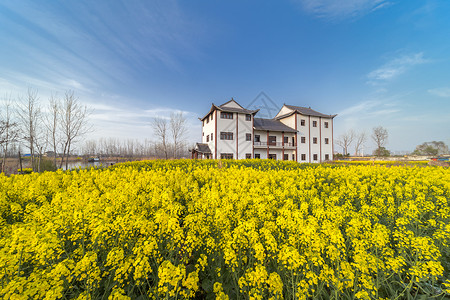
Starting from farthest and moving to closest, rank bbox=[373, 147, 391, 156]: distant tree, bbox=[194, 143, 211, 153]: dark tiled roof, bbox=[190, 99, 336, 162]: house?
bbox=[373, 147, 391, 156]: distant tree → bbox=[194, 143, 211, 153]: dark tiled roof → bbox=[190, 99, 336, 162]: house

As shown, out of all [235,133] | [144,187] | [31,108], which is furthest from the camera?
[235,133]

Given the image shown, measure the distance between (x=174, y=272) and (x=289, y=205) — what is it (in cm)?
214

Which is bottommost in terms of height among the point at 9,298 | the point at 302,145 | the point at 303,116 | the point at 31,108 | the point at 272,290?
the point at 272,290

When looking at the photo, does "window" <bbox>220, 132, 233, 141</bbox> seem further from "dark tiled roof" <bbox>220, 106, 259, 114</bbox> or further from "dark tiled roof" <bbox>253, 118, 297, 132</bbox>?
"dark tiled roof" <bbox>253, 118, 297, 132</bbox>

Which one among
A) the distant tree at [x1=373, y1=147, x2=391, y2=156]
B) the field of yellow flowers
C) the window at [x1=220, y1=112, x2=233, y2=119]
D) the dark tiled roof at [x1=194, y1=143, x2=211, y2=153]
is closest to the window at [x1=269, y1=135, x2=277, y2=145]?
the window at [x1=220, y1=112, x2=233, y2=119]

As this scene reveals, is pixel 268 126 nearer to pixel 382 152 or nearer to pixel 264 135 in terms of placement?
pixel 264 135

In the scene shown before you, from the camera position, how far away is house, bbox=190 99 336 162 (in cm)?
2389

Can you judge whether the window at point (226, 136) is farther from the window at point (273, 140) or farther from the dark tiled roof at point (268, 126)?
the window at point (273, 140)

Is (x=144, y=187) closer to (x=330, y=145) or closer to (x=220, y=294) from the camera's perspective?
(x=220, y=294)

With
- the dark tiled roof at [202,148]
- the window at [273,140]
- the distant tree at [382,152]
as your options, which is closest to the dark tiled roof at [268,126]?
the window at [273,140]

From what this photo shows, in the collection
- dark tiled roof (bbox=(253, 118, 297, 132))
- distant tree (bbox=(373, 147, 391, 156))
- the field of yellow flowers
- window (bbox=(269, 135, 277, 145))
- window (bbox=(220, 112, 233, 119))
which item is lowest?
the field of yellow flowers

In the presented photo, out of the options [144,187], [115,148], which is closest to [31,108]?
[144,187]

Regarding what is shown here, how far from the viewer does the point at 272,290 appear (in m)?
1.46

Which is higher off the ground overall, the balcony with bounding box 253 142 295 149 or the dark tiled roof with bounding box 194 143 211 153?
the balcony with bounding box 253 142 295 149
